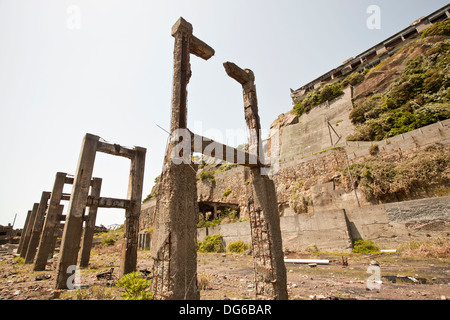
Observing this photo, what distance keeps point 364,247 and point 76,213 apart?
13.3m

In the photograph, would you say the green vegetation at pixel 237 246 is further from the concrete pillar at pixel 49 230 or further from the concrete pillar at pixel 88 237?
the concrete pillar at pixel 49 230

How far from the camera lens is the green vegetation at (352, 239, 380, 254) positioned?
34.6 ft

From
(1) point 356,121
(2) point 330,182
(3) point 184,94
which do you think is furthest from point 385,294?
(1) point 356,121

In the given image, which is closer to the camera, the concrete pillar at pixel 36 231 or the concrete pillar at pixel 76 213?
the concrete pillar at pixel 76 213

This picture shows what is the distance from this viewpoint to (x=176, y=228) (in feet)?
11.5

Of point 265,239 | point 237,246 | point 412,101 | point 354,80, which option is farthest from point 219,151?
point 354,80

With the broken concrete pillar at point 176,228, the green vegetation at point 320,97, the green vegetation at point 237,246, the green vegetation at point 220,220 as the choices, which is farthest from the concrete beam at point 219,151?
the green vegetation at point 320,97

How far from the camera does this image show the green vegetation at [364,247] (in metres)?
10.6

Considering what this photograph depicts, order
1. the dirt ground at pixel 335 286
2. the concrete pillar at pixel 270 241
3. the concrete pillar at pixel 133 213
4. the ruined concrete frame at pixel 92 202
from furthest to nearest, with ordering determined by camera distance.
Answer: the concrete pillar at pixel 133 213 < the ruined concrete frame at pixel 92 202 < the dirt ground at pixel 335 286 < the concrete pillar at pixel 270 241

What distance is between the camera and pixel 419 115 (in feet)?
56.6

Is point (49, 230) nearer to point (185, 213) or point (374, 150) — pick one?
point (185, 213)

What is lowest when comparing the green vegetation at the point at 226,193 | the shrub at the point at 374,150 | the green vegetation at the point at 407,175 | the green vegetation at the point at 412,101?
the green vegetation at the point at 407,175

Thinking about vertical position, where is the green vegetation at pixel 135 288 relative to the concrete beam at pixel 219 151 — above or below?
below

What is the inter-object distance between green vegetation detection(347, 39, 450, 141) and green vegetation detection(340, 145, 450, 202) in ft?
20.7
